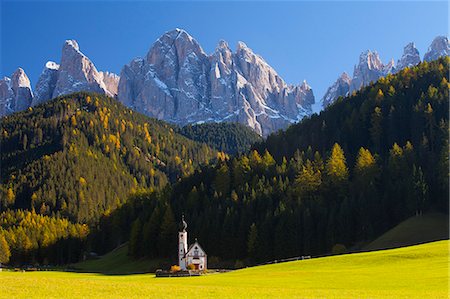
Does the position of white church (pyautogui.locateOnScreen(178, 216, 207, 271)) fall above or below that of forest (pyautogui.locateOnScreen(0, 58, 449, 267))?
below

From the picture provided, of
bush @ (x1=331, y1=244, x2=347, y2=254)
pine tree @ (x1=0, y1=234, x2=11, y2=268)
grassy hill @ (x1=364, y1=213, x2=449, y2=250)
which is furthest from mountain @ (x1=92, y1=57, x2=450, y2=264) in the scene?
pine tree @ (x1=0, y1=234, x2=11, y2=268)

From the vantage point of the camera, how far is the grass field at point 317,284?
33188mm

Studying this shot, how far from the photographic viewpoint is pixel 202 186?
133 metres

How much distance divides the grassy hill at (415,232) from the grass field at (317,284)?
86.8ft

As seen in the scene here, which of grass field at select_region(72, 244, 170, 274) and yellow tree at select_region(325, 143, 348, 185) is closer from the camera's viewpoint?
grass field at select_region(72, 244, 170, 274)

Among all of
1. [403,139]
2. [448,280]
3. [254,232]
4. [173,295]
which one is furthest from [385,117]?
[173,295]

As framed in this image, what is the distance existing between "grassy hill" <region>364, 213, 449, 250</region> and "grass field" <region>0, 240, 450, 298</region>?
26456 millimetres

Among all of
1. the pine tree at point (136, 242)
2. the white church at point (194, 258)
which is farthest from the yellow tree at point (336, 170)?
the pine tree at point (136, 242)

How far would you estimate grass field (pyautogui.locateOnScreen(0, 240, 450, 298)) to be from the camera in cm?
3319

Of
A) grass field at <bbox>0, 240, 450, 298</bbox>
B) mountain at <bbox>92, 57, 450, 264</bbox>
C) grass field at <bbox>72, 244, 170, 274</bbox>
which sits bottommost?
grass field at <bbox>72, 244, 170, 274</bbox>

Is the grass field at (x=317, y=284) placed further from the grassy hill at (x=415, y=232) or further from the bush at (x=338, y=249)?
the bush at (x=338, y=249)

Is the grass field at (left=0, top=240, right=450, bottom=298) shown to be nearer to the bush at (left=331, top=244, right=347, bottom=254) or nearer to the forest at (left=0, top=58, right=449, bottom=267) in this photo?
the bush at (left=331, top=244, right=347, bottom=254)

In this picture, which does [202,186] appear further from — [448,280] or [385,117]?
[448,280]

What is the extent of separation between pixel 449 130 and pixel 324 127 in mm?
47574
